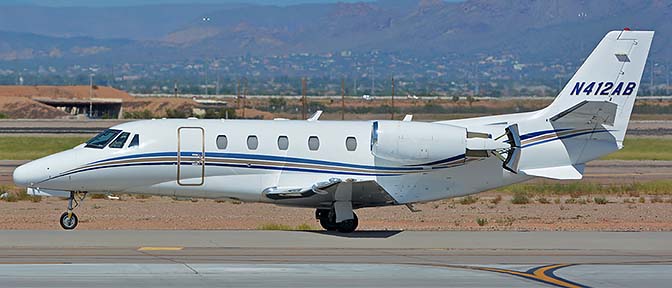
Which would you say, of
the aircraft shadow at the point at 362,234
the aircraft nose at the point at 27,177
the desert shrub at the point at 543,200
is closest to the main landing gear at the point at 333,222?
the aircraft shadow at the point at 362,234

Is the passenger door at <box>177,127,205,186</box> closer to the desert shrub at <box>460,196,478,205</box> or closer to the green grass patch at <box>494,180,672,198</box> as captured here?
the desert shrub at <box>460,196,478,205</box>

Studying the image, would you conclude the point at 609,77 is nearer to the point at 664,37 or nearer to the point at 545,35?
the point at 664,37

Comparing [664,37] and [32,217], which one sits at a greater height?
[664,37]

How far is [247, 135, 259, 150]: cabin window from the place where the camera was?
2459 centimetres

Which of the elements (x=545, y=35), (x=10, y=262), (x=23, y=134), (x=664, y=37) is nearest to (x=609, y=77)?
(x=10, y=262)

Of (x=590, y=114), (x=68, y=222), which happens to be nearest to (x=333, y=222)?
(x=68, y=222)

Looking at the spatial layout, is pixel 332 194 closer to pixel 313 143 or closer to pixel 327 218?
pixel 313 143

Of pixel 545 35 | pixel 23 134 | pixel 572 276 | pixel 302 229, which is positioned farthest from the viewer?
pixel 545 35

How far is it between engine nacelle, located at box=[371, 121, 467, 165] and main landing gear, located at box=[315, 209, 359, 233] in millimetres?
1562

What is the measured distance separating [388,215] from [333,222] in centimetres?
789

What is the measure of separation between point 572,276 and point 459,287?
238 centimetres

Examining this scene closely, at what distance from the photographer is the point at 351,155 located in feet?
81.6

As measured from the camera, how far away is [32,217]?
30.8m

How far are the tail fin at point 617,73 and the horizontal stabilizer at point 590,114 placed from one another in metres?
0.04
